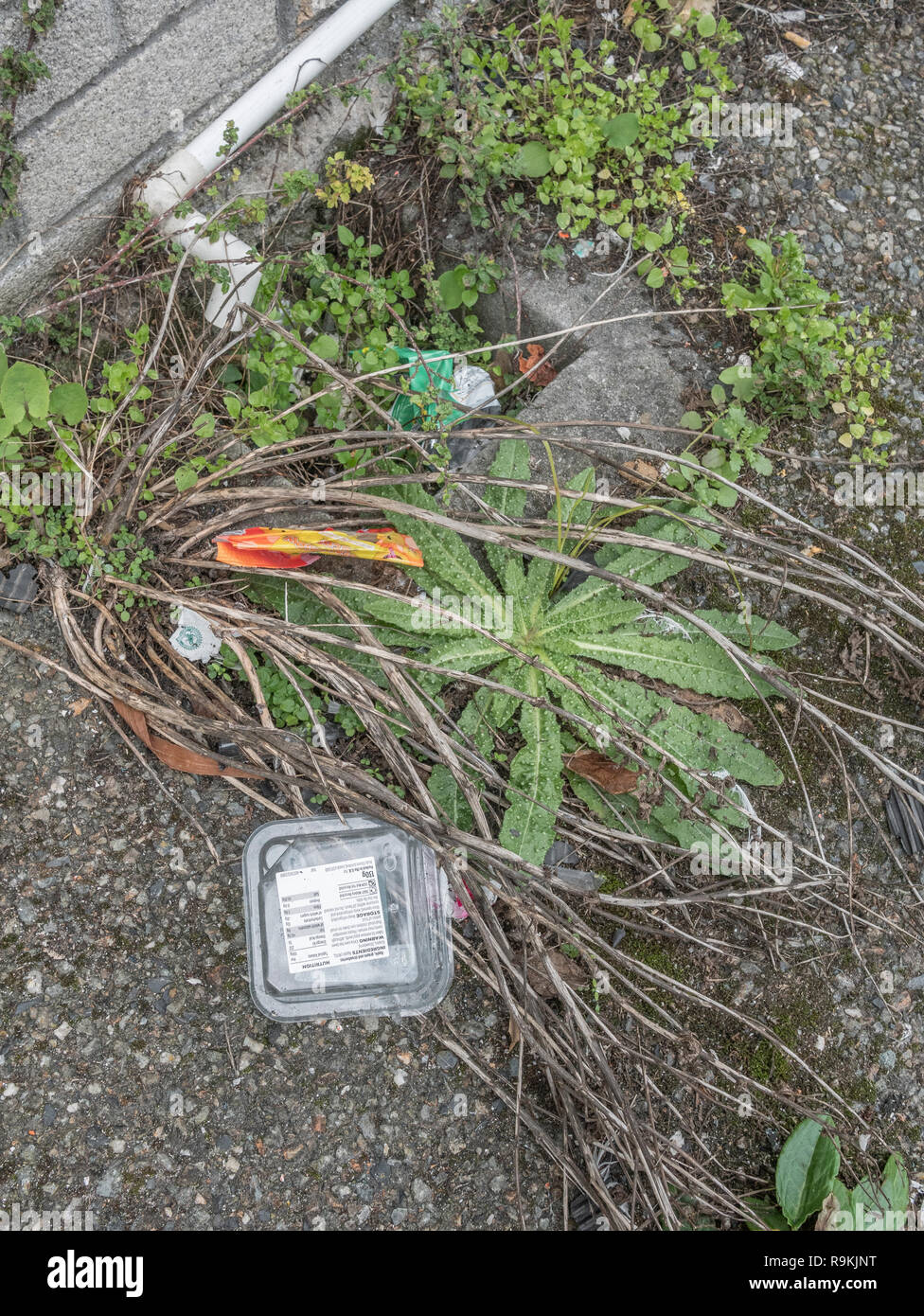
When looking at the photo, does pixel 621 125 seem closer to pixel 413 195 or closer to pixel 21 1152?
pixel 413 195

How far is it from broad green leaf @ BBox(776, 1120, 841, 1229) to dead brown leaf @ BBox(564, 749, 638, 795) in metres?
1.09

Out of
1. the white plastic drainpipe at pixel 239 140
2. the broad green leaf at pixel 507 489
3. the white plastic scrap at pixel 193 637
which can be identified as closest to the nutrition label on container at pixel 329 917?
the white plastic scrap at pixel 193 637

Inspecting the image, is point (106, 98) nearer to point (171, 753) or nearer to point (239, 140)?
point (239, 140)

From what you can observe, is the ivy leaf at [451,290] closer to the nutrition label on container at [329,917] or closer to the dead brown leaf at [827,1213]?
the nutrition label on container at [329,917]

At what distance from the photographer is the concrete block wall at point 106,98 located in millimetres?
2494

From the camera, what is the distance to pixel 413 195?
312cm

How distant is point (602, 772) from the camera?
105 inches

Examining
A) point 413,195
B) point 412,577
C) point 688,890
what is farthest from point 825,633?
point 413,195

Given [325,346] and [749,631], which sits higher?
[325,346]

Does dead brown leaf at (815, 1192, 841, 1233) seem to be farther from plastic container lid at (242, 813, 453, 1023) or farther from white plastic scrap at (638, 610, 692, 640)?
white plastic scrap at (638, 610, 692, 640)

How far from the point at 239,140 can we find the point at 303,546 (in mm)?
1489

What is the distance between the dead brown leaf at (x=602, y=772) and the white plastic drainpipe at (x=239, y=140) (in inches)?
65.8

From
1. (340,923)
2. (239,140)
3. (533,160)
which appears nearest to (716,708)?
(340,923)

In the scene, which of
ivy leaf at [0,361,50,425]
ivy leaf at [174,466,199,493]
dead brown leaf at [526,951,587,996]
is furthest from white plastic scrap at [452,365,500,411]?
dead brown leaf at [526,951,587,996]
